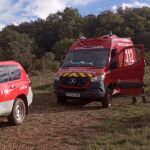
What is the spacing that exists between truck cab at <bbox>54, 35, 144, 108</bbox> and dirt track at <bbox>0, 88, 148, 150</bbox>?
49cm

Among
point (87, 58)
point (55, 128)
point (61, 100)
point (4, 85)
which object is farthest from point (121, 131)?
point (87, 58)

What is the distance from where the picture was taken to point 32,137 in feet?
33.2

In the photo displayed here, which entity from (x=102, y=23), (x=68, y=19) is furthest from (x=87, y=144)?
(x=68, y=19)

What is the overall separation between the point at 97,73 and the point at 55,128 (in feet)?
14.2

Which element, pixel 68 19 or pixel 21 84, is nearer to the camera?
pixel 21 84

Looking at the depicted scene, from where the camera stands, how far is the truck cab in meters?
15.1

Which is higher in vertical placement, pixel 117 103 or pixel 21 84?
pixel 21 84

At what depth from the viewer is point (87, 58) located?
16.3m

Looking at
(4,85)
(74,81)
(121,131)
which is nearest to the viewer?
(121,131)

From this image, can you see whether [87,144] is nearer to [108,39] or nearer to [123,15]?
[108,39]

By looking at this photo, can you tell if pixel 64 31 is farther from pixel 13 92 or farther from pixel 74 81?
pixel 13 92

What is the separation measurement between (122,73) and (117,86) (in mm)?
490

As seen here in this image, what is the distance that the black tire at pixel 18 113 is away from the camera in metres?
11.4

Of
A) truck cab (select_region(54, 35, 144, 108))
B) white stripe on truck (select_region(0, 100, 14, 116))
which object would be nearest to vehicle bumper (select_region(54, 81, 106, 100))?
truck cab (select_region(54, 35, 144, 108))
